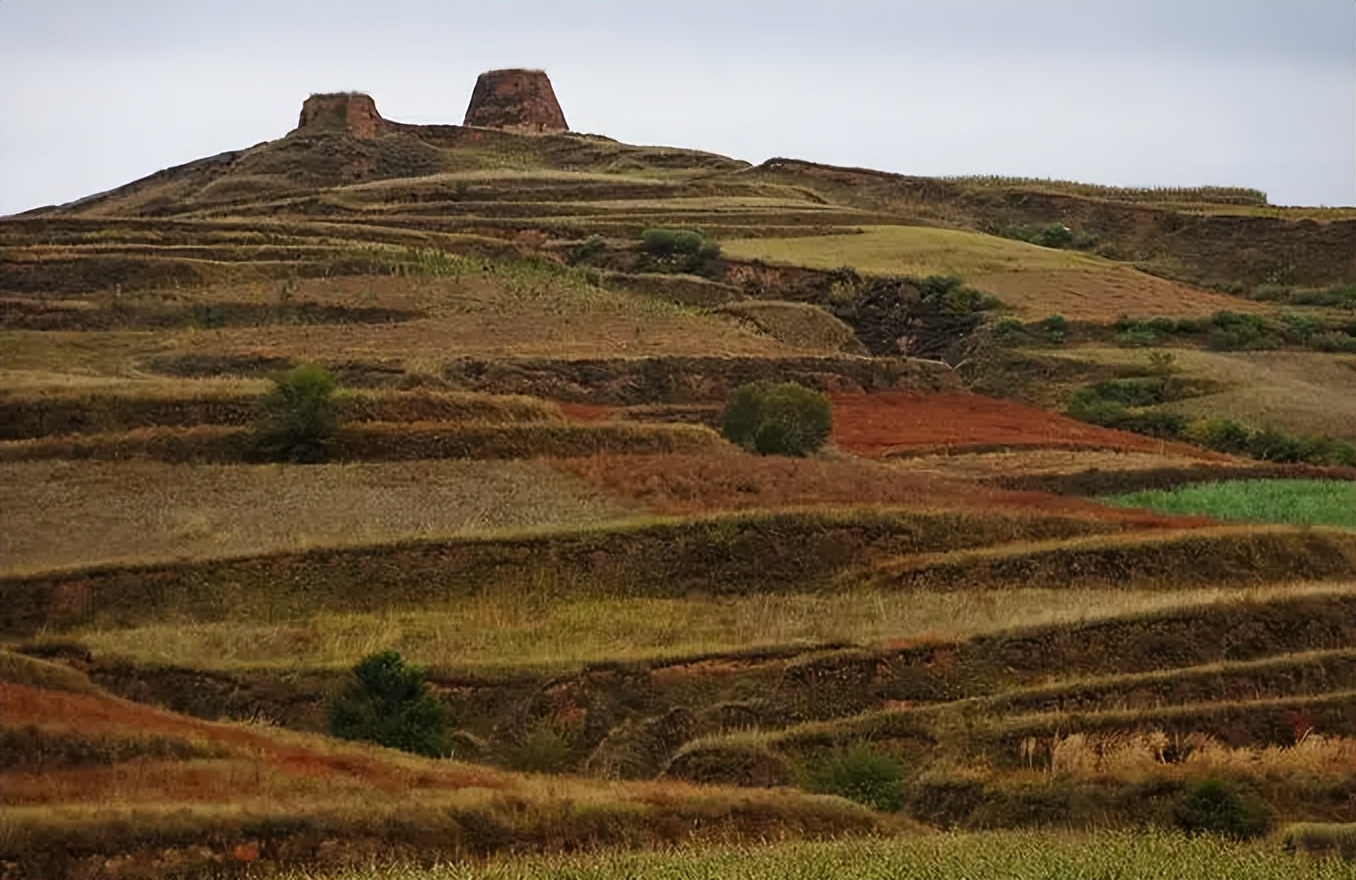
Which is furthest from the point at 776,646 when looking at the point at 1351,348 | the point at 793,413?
the point at 1351,348

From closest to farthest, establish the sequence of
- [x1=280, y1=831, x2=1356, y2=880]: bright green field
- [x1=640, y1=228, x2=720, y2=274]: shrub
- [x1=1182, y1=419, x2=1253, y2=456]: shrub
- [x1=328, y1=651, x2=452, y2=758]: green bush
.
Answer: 1. [x1=280, y1=831, x2=1356, y2=880]: bright green field
2. [x1=328, y1=651, x2=452, y2=758]: green bush
3. [x1=1182, y1=419, x2=1253, y2=456]: shrub
4. [x1=640, y1=228, x2=720, y2=274]: shrub

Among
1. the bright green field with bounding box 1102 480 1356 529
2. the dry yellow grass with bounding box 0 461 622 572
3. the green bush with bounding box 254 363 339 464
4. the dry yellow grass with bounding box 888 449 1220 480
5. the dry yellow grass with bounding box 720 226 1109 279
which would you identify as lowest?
the bright green field with bounding box 1102 480 1356 529

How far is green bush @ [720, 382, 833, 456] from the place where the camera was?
3362 centimetres

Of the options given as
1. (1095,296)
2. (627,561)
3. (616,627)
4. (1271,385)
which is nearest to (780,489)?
(627,561)

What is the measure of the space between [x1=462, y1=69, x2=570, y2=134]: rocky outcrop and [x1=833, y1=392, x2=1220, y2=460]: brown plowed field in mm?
57286

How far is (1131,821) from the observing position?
599 inches

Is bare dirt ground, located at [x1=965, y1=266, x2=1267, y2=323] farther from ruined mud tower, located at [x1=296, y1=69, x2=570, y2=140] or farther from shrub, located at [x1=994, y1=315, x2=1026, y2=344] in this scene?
ruined mud tower, located at [x1=296, y1=69, x2=570, y2=140]

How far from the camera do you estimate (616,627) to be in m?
22.5

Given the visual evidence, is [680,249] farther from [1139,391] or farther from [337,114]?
[337,114]

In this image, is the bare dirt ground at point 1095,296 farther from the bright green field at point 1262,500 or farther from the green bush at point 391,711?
the green bush at point 391,711

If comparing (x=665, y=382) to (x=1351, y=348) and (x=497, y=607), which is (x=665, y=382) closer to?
(x=497, y=607)

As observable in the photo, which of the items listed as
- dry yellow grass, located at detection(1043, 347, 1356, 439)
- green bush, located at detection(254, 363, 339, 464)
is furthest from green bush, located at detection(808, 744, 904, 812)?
dry yellow grass, located at detection(1043, 347, 1356, 439)

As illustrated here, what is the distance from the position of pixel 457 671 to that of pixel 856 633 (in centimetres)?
473

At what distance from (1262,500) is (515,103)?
232 ft
